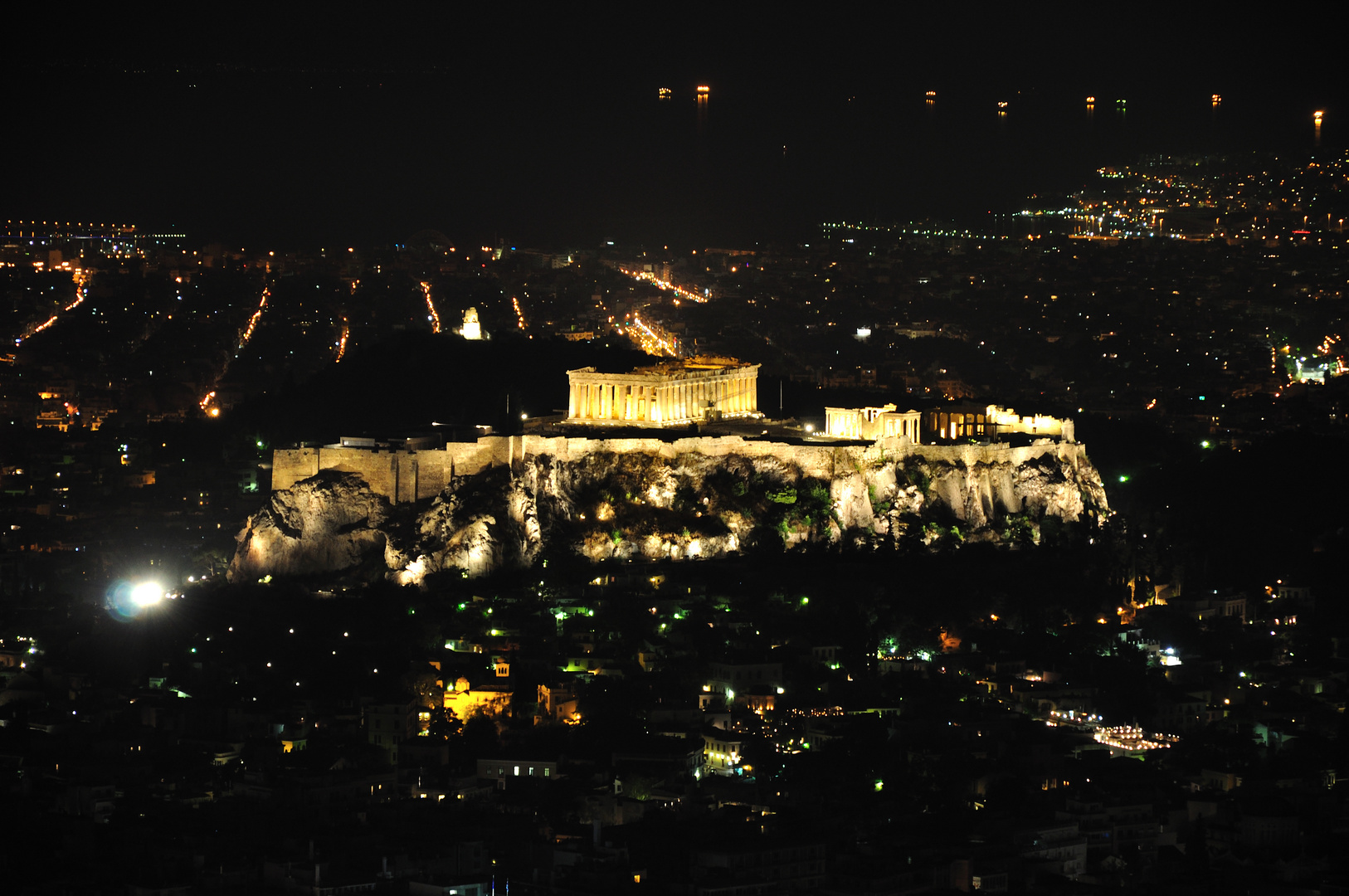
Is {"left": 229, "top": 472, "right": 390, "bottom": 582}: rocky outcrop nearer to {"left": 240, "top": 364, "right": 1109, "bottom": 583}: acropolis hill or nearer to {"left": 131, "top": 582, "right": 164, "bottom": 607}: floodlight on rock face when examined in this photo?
{"left": 240, "top": 364, "right": 1109, "bottom": 583}: acropolis hill

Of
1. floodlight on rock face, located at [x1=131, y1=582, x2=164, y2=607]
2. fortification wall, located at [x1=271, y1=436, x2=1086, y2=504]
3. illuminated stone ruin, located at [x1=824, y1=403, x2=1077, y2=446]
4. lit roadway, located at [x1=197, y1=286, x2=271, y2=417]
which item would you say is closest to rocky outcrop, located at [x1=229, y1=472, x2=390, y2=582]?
fortification wall, located at [x1=271, y1=436, x2=1086, y2=504]

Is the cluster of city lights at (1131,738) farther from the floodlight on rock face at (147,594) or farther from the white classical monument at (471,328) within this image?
the white classical monument at (471,328)

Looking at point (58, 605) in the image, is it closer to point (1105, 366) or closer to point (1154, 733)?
point (1154, 733)

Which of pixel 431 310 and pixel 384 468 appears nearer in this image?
pixel 384 468

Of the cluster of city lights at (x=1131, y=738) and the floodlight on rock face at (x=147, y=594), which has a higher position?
the floodlight on rock face at (x=147, y=594)

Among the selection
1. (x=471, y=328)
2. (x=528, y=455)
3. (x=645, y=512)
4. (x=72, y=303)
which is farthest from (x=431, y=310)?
(x=645, y=512)

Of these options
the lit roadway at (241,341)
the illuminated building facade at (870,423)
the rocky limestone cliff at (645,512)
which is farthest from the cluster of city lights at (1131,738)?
the lit roadway at (241,341)

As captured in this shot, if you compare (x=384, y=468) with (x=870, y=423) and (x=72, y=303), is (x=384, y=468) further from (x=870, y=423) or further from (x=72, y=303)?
(x=72, y=303)
